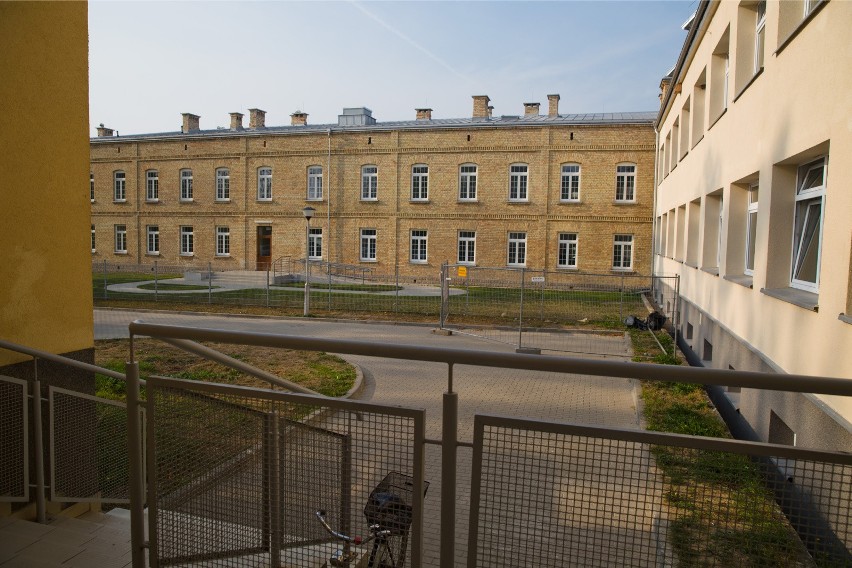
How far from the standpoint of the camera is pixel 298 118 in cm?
4191

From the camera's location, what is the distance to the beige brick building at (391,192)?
3284 cm

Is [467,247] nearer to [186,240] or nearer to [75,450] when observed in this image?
[186,240]

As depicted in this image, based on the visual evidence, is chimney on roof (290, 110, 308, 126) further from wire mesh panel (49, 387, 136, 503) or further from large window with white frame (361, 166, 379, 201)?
wire mesh panel (49, 387, 136, 503)

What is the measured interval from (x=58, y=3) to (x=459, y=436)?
15.9 ft

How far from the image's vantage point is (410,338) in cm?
1634

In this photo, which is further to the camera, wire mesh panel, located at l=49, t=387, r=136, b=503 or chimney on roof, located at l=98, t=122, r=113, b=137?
chimney on roof, located at l=98, t=122, r=113, b=137

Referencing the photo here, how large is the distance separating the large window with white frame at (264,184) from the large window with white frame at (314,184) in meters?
2.69

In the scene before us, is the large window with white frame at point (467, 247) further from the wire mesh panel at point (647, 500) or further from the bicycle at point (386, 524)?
the wire mesh panel at point (647, 500)

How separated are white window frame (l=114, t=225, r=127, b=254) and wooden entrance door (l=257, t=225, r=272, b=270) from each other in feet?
34.0

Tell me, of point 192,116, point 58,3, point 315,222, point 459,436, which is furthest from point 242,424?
point 192,116

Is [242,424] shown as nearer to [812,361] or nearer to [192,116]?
[812,361]

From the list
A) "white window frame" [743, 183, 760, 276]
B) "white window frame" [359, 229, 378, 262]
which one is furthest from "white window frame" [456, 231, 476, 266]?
"white window frame" [743, 183, 760, 276]

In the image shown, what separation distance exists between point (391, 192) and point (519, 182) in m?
7.13

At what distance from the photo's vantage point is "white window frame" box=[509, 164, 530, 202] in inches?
1340
